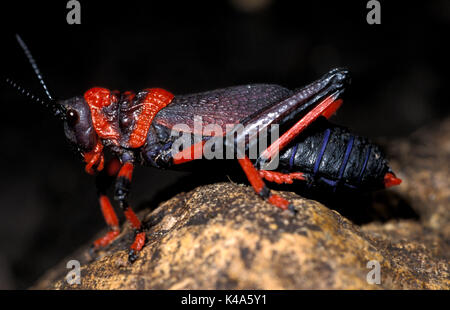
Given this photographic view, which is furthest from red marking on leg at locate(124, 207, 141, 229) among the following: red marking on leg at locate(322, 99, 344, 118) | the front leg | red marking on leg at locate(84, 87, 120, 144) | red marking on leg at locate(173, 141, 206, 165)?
red marking on leg at locate(322, 99, 344, 118)

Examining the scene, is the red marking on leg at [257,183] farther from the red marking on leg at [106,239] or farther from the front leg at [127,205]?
the red marking on leg at [106,239]

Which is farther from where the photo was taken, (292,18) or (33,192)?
(292,18)

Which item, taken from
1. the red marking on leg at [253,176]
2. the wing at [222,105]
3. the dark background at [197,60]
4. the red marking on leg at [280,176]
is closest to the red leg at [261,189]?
the red marking on leg at [253,176]

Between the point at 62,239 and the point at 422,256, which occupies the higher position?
the point at 422,256

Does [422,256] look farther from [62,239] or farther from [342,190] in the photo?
[62,239]

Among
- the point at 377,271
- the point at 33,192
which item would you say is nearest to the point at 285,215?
the point at 377,271

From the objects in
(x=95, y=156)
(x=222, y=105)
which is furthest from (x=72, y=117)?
(x=222, y=105)

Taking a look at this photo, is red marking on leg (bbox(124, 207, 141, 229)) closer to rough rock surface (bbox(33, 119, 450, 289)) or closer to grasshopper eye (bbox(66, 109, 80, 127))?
rough rock surface (bbox(33, 119, 450, 289))
